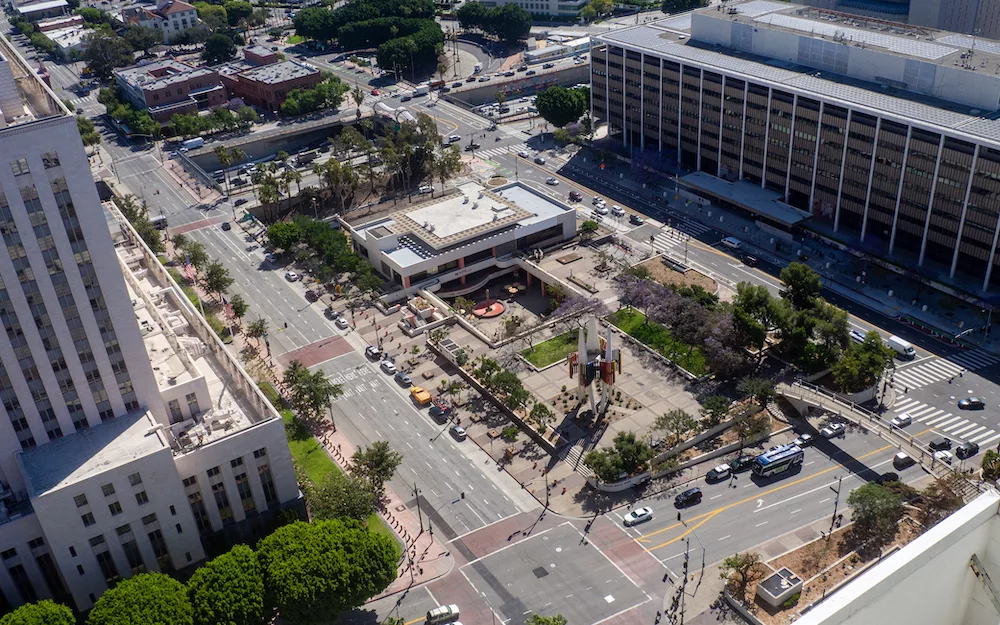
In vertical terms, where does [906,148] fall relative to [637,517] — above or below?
above

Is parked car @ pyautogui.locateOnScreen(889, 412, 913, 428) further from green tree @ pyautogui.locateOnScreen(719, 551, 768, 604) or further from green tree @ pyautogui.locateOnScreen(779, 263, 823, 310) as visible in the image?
Answer: green tree @ pyautogui.locateOnScreen(719, 551, 768, 604)

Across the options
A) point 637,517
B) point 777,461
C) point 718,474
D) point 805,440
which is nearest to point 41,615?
point 637,517

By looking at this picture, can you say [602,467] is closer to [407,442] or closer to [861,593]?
[407,442]

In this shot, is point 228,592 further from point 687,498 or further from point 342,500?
point 687,498

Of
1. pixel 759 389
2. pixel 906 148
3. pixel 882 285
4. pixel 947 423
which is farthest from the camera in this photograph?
pixel 882 285

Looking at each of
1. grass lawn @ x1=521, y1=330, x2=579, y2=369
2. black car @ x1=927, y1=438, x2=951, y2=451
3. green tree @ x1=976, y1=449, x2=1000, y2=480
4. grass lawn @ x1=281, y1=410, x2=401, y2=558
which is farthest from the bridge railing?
grass lawn @ x1=281, y1=410, x2=401, y2=558

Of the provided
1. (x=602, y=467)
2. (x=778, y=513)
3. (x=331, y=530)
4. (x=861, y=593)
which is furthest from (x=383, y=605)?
(x=861, y=593)
